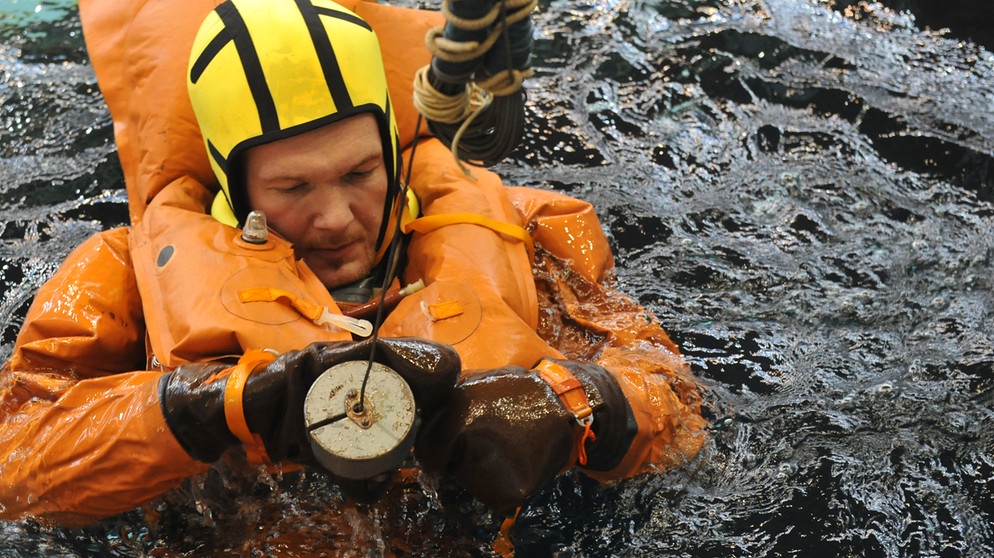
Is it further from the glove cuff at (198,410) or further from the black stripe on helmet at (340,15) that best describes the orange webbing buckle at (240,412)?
the black stripe on helmet at (340,15)

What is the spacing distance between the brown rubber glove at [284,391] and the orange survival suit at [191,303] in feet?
0.19

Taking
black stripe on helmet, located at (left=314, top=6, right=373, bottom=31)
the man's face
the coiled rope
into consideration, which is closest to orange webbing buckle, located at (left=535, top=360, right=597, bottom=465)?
the coiled rope

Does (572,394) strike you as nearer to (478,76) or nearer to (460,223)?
(478,76)

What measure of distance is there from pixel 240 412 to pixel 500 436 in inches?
17.8

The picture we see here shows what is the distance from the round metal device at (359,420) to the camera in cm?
162

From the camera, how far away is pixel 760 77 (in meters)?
4.30

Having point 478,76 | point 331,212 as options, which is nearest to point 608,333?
point 331,212

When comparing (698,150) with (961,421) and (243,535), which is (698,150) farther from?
(243,535)

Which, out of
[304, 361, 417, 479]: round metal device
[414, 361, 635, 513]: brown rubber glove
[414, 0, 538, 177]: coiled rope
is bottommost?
[414, 361, 635, 513]: brown rubber glove

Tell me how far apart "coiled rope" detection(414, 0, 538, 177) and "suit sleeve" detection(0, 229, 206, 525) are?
2.58 feet

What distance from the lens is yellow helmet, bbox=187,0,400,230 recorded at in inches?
91.7

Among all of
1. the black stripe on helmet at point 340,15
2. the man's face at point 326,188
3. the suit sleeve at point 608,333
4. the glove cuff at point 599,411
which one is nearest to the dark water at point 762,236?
the suit sleeve at point 608,333

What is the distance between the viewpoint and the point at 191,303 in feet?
7.59

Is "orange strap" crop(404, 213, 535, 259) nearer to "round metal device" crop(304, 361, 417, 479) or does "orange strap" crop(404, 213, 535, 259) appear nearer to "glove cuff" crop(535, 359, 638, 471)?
"glove cuff" crop(535, 359, 638, 471)
